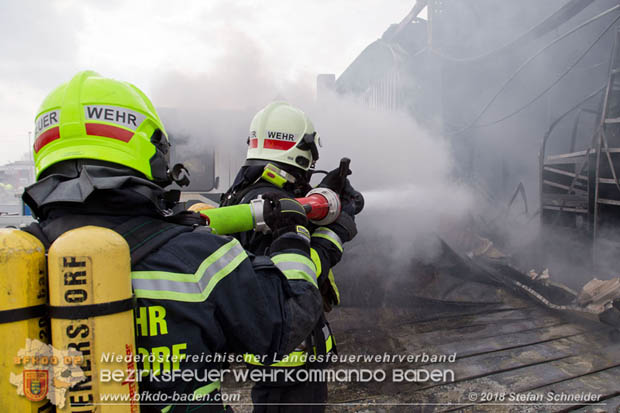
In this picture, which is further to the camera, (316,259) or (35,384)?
(316,259)

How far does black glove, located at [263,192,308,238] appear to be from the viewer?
4.93ft

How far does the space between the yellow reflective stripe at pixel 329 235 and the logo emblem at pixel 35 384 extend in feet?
4.44

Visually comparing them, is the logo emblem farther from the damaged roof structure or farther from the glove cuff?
the damaged roof structure

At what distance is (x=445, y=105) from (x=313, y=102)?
2.67 metres

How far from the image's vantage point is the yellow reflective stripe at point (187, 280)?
97cm

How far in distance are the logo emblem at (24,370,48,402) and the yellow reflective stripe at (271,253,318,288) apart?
0.65 metres

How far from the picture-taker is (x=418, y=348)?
12.7 ft

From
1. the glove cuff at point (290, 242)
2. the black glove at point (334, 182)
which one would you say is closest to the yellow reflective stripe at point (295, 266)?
the glove cuff at point (290, 242)

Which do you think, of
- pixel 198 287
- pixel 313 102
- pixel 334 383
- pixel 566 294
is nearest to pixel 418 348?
pixel 334 383

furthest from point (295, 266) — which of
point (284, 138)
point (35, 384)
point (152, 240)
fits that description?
point (284, 138)

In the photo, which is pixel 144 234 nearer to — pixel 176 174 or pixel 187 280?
pixel 187 280

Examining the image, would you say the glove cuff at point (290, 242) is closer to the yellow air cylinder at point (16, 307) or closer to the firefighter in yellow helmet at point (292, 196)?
the firefighter in yellow helmet at point (292, 196)

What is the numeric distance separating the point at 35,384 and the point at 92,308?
208 mm

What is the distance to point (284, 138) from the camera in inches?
91.0
